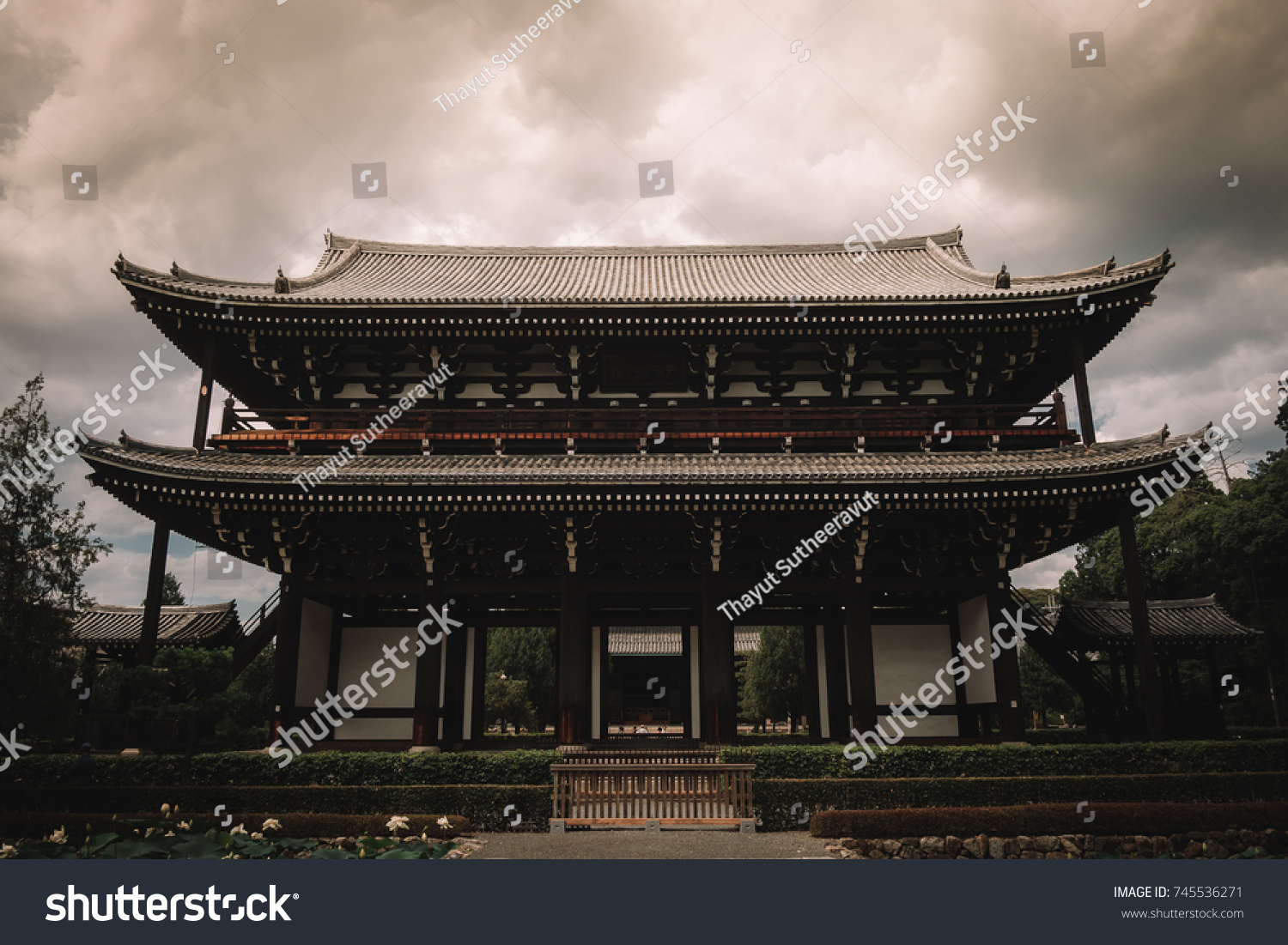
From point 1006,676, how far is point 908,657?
2.35m

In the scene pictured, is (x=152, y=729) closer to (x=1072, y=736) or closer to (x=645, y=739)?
(x=645, y=739)

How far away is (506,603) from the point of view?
60.4 ft

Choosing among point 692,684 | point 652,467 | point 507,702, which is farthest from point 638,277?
point 507,702

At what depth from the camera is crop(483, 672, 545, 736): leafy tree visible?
125 feet

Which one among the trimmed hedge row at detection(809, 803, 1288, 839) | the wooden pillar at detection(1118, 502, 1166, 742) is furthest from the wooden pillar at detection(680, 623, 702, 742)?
the wooden pillar at detection(1118, 502, 1166, 742)

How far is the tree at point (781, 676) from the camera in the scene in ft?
113

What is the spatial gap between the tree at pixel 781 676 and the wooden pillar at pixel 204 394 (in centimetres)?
2575

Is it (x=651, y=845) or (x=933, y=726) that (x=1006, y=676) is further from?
(x=651, y=845)

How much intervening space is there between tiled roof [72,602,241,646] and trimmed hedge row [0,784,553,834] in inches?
326

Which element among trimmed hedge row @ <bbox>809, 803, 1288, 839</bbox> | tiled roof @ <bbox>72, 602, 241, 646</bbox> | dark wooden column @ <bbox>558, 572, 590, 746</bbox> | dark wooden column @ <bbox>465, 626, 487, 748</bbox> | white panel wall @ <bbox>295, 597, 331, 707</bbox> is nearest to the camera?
trimmed hedge row @ <bbox>809, 803, 1288, 839</bbox>

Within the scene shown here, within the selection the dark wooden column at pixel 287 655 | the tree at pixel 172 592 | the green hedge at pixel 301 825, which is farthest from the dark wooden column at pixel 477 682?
the tree at pixel 172 592

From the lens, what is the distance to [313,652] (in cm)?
1708

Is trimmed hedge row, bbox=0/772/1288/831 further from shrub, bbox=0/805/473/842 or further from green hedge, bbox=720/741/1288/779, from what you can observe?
shrub, bbox=0/805/473/842

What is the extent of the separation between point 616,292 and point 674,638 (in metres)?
17.7
